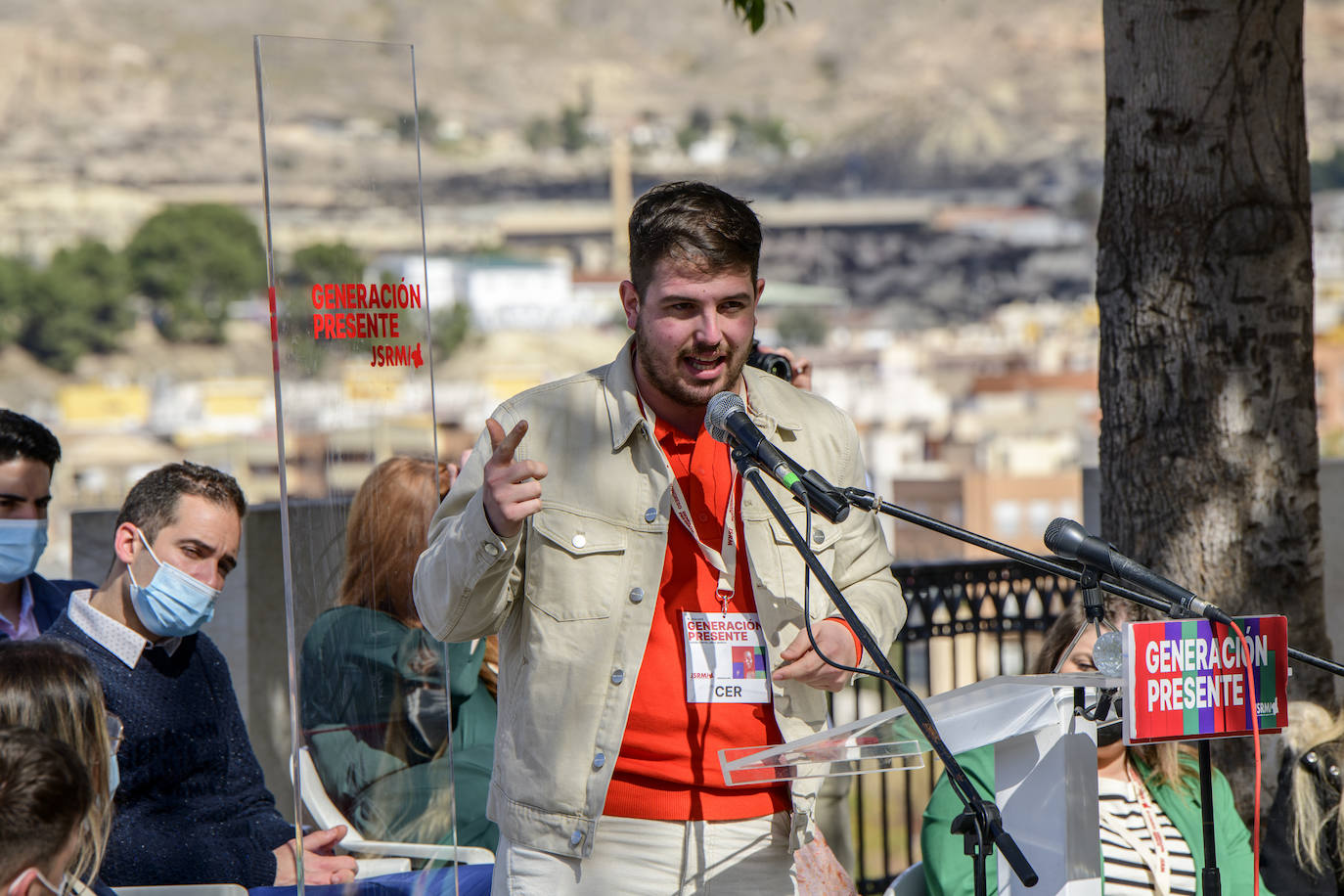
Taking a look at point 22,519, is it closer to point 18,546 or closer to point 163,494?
point 18,546

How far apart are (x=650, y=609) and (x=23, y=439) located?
5.79 ft

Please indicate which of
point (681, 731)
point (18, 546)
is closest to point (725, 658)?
point (681, 731)

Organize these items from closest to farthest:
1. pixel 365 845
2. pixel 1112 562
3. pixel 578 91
Result: pixel 1112 562 < pixel 365 845 < pixel 578 91

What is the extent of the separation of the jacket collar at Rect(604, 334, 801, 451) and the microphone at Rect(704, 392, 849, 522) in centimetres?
21

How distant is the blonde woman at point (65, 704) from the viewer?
2184 millimetres

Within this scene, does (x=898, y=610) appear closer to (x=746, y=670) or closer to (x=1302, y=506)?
(x=746, y=670)

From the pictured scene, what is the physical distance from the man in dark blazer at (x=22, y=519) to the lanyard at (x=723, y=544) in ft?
5.45

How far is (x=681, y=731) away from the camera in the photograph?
2.05m

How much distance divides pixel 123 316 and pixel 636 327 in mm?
92581

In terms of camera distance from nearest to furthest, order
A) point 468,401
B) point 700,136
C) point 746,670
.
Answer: point 746,670 → point 468,401 → point 700,136

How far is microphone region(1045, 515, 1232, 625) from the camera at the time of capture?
1739 millimetres

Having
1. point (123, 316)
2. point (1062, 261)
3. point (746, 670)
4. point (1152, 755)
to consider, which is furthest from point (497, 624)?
point (1062, 261)

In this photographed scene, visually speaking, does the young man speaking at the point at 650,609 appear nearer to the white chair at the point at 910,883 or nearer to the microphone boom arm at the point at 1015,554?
the microphone boom arm at the point at 1015,554

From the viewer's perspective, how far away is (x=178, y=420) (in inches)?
3179
